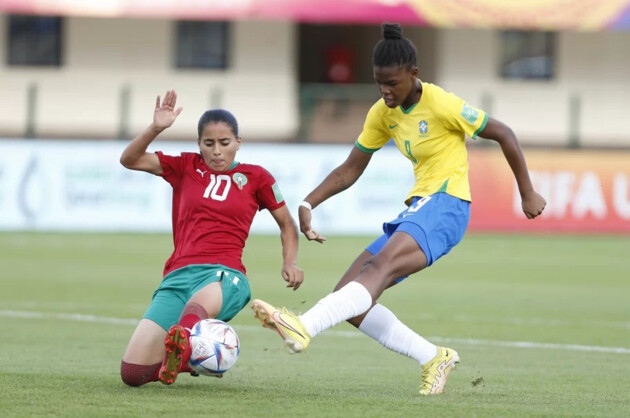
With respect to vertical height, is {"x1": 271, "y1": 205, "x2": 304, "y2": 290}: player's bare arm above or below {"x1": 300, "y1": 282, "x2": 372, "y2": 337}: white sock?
above

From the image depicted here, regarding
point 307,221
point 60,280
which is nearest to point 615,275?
point 60,280

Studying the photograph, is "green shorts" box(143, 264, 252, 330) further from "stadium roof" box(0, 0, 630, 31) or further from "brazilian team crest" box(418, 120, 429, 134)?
"stadium roof" box(0, 0, 630, 31)

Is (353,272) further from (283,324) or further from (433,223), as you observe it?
(283,324)

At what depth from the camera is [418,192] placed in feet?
25.0

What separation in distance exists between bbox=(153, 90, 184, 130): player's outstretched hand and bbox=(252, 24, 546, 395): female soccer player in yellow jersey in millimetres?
976

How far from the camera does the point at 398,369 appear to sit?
29.9 ft

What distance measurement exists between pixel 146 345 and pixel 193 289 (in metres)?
0.44

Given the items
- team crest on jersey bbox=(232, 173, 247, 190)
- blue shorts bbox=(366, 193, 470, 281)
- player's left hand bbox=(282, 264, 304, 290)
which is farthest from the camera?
team crest on jersey bbox=(232, 173, 247, 190)

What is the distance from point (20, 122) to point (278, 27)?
7.14 metres

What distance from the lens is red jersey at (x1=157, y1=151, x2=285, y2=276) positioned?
7.73 meters

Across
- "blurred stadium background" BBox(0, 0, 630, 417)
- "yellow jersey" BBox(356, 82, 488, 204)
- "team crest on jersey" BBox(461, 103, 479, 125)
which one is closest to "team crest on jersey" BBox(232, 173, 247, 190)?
"yellow jersey" BBox(356, 82, 488, 204)

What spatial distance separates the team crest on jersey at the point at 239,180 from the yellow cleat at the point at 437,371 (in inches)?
61.6

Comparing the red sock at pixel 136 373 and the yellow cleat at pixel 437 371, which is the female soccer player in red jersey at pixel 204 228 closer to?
the red sock at pixel 136 373

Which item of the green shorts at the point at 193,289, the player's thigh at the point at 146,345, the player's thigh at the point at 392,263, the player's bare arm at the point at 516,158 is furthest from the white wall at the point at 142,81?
the player's thigh at the point at 392,263
